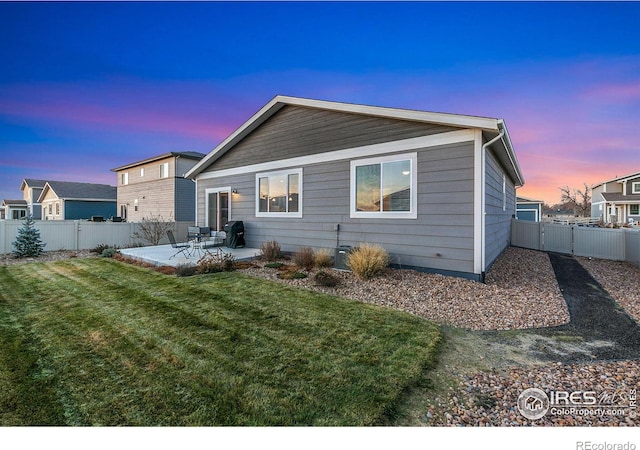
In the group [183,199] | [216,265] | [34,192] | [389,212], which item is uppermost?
[34,192]

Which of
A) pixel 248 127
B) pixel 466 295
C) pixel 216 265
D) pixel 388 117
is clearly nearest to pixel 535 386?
pixel 466 295

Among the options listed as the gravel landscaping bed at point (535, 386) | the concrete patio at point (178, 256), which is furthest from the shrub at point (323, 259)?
the gravel landscaping bed at point (535, 386)

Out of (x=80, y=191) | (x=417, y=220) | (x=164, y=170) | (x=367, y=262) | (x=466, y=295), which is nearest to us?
(x=466, y=295)

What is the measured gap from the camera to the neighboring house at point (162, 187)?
800 inches

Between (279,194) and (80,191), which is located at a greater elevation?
(80,191)

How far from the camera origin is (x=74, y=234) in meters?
13.1

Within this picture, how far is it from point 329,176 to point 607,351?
6581mm

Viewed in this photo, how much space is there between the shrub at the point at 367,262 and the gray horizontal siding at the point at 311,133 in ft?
9.54

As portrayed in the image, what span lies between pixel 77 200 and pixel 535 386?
38755mm

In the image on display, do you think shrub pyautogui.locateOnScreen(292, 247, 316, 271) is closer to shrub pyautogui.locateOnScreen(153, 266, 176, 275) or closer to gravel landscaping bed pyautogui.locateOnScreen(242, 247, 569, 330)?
gravel landscaping bed pyautogui.locateOnScreen(242, 247, 569, 330)

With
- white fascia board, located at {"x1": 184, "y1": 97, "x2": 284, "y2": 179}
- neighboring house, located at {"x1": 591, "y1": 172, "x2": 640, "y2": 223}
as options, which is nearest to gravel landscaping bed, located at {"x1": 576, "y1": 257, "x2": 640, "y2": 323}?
white fascia board, located at {"x1": 184, "y1": 97, "x2": 284, "y2": 179}

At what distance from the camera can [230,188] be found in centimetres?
1124

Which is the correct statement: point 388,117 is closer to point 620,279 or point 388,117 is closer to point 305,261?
point 305,261
